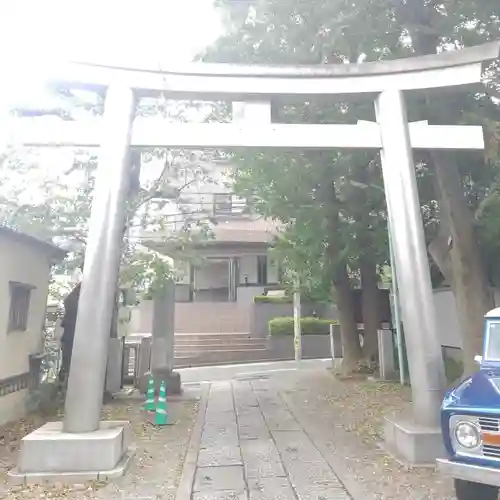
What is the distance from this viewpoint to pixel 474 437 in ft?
15.5

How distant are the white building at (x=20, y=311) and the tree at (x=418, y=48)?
5.15m

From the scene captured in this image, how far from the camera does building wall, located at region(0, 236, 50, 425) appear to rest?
9.57 meters

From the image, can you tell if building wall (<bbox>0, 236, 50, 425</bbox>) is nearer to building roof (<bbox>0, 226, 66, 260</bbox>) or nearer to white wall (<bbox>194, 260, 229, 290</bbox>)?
building roof (<bbox>0, 226, 66, 260</bbox>)

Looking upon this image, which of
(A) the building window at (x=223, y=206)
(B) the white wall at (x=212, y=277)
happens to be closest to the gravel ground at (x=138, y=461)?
(A) the building window at (x=223, y=206)

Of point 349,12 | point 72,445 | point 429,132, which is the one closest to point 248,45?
point 349,12

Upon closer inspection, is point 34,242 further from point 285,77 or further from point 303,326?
point 303,326

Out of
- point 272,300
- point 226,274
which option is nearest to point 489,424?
point 272,300

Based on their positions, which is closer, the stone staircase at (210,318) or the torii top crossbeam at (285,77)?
the torii top crossbeam at (285,77)

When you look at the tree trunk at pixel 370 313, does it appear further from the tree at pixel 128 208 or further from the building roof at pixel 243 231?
the building roof at pixel 243 231

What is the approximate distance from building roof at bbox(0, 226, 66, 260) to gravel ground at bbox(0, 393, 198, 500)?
335cm

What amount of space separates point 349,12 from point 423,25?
4.78 feet

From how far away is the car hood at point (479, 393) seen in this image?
4.76 meters

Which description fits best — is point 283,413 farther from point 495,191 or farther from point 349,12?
point 349,12

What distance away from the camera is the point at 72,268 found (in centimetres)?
1346
